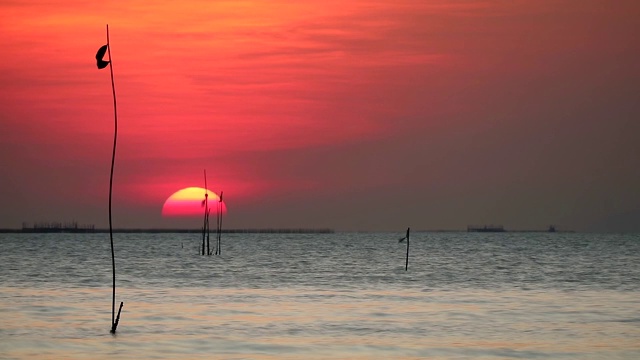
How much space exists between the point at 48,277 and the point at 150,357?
3635cm

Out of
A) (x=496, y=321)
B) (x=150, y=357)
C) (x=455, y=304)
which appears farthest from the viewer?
(x=455, y=304)

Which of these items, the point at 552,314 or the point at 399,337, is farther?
the point at 552,314

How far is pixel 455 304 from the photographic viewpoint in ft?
138

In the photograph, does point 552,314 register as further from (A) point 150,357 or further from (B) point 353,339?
(A) point 150,357

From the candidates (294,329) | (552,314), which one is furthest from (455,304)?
(294,329)

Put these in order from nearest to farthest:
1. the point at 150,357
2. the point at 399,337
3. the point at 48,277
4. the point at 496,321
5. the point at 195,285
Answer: the point at 150,357 → the point at 399,337 → the point at 496,321 → the point at 195,285 → the point at 48,277

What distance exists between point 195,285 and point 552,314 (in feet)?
72.2

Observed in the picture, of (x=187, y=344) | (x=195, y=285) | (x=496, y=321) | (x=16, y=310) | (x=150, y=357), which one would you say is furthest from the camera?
(x=195, y=285)

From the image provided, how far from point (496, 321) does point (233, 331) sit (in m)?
9.22

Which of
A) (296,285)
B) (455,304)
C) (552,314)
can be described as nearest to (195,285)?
(296,285)

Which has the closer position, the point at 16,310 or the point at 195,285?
the point at 16,310

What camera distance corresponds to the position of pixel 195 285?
53938 mm

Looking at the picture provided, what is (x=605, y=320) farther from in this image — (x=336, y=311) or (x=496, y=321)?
→ (x=336, y=311)

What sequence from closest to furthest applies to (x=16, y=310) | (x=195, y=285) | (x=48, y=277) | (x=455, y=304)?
1. (x=16, y=310)
2. (x=455, y=304)
3. (x=195, y=285)
4. (x=48, y=277)
